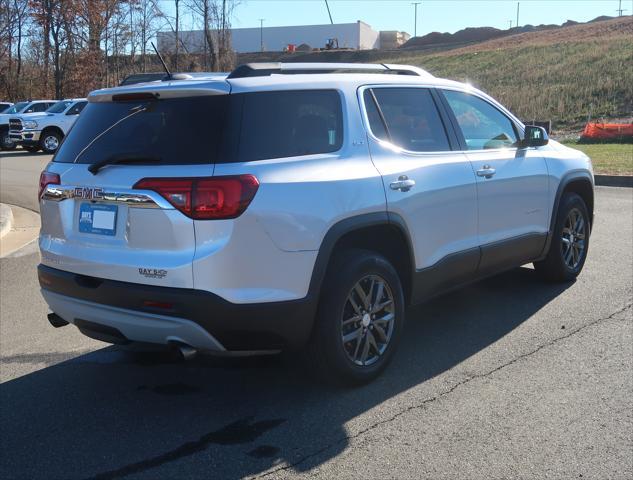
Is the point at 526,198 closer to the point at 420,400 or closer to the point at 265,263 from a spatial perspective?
the point at 420,400

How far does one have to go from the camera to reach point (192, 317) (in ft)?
12.0

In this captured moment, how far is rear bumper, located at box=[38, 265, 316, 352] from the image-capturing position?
3645 mm

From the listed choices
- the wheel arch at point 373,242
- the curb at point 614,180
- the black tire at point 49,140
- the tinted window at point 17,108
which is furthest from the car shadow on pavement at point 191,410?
the tinted window at point 17,108

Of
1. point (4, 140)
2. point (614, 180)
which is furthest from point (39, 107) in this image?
point (614, 180)

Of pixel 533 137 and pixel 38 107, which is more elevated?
pixel 38 107

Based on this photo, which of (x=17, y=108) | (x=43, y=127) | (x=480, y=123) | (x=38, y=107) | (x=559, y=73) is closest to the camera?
(x=480, y=123)

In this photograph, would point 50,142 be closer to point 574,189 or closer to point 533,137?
point 574,189

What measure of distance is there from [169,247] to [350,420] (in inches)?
54.4

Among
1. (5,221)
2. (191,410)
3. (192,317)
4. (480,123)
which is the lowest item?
(191,410)

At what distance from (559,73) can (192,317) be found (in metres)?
40.0

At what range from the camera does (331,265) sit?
4148mm

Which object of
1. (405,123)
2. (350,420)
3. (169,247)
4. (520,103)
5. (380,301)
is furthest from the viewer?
(520,103)

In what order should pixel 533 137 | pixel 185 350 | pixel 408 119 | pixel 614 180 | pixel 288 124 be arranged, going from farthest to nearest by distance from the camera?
pixel 614 180 → pixel 533 137 → pixel 408 119 → pixel 288 124 → pixel 185 350

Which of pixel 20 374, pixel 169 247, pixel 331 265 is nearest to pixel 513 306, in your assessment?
pixel 331 265
